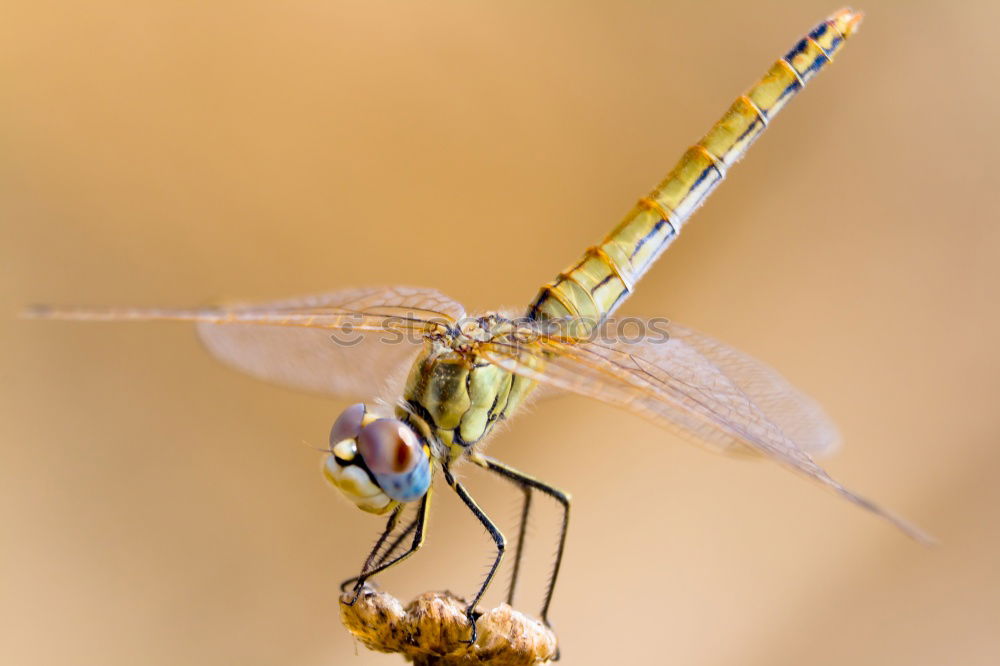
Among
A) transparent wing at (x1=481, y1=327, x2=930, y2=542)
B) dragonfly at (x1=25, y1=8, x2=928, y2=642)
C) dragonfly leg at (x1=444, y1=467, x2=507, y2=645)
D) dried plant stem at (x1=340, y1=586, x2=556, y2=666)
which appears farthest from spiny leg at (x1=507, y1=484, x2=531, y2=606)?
dried plant stem at (x1=340, y1=586, x2=556, y2=666)

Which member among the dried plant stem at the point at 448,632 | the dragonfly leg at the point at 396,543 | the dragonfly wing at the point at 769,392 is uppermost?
the dragonfly wing at the point at 769,392

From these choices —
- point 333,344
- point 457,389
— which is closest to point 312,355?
point 333,344

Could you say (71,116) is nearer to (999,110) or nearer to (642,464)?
(642,464)

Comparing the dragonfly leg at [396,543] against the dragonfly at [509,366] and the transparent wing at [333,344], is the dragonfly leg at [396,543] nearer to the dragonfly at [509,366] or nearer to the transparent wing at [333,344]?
the dragonfly at [509,366]

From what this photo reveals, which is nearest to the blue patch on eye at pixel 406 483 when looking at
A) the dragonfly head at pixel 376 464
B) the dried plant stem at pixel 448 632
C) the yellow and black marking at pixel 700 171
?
the dragonfly head at pixel 376 464

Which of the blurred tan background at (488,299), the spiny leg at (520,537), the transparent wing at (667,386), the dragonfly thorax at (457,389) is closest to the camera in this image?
the transparent wing at (667,386)

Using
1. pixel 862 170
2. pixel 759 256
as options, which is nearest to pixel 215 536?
pixel 759 256

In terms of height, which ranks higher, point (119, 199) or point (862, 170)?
point (862, 170)

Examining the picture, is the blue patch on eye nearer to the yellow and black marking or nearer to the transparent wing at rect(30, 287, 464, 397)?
the transparent wing at rect(30, 287, 464, 397)
